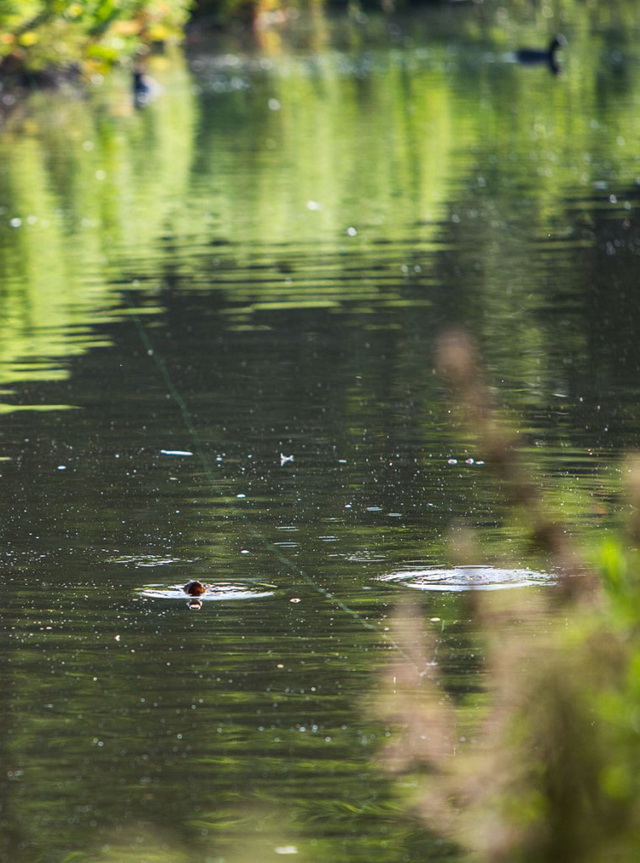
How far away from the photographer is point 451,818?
18.8 ft

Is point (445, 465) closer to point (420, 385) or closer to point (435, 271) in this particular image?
point (420, 385)

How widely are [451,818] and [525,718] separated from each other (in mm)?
1656

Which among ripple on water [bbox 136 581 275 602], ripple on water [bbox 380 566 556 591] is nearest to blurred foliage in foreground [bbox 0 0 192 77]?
ripple on water [bbox 136 581 275 602]

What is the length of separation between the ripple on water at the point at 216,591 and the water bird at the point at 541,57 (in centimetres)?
3997

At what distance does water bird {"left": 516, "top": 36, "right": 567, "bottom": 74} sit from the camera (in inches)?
1871

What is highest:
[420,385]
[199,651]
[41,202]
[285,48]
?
[199,651]

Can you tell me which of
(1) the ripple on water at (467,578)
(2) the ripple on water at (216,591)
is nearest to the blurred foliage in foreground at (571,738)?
(1) the ripple on water at (467,578)

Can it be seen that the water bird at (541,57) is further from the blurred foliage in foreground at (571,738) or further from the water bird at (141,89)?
the blurred foliage in foreground at (571,738)

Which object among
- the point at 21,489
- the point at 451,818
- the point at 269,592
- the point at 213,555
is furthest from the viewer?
the point at 21,489

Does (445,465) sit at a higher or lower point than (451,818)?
lower

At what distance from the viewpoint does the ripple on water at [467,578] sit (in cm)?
799

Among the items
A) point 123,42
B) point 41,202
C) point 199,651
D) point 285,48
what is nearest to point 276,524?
point 199,651

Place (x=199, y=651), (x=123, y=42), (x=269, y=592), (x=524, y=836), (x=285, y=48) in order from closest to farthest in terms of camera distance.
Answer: (x=524, y=836) < (x=199, y=651) < (x=269, y=592) < (x=123, y=42) < (x=285, y=48)

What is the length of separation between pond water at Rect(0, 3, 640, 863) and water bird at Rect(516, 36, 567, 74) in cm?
1998
